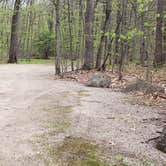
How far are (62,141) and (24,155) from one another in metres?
0.71

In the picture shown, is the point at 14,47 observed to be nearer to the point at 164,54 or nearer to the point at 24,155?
the point at 164,54

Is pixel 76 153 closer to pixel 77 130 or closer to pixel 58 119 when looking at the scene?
pixel 77 130

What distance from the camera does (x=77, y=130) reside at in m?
5.11

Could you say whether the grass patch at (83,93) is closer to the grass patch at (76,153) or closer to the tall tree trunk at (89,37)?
the grass patch at (76,153)

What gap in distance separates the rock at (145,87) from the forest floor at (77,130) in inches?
37.9

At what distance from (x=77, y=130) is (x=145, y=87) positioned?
4.52 metres

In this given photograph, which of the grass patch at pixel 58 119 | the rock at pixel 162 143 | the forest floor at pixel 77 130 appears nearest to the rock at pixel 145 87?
the forest floor at pixel 77 130

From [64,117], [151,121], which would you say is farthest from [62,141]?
[151,121]

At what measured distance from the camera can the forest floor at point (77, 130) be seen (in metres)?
3.97

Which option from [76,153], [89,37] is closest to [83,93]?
[76,153]

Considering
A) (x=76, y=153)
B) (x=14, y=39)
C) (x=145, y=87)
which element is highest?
(x=14, y=39)

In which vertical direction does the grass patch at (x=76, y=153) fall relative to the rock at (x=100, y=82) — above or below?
below

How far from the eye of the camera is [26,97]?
808 cm

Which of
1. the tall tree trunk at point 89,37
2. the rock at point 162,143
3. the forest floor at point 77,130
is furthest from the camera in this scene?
the tall tree trunk at point 89,37
